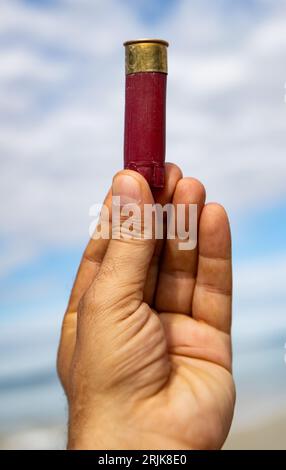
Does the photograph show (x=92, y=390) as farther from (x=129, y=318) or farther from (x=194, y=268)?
(x=194, y=268)

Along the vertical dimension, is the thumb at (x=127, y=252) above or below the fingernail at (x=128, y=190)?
below

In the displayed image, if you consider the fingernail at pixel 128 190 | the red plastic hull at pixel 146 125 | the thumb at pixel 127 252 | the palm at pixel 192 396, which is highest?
the red plastic hull at pixel 146 125

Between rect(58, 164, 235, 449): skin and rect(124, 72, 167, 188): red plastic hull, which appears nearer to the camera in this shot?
rect(58, 164, 235, 449): skin

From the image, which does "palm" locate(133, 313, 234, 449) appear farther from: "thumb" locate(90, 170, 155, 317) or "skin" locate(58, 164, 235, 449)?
"thumb" locate(90, 170, 155, 317)

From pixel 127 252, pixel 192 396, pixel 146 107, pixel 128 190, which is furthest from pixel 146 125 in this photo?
pixel 192 396

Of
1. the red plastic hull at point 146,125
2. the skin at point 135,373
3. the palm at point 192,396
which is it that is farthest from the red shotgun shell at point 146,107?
the palm at point 192,396

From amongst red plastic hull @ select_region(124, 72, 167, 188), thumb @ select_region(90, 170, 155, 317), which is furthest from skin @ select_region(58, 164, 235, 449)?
red plastic hull @ select_region(124, 72, 167, 188)

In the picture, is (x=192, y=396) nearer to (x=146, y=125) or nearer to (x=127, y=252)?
(x=127, y=252)

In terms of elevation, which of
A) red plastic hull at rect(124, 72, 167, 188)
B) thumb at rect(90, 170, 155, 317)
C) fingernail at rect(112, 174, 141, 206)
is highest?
red plastic hull at rect(124, 72, 167, 188)

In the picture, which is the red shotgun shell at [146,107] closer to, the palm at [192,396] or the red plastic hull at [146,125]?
the red plastic hull at [146,125]
